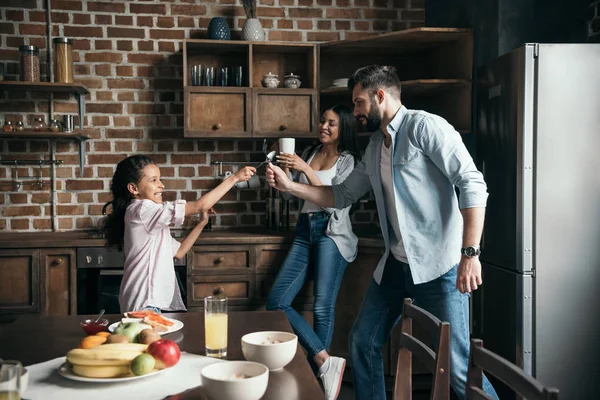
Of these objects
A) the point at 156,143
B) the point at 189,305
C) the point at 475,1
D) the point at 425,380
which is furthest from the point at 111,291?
the point at 475,1

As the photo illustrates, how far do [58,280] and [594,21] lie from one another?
3.17m

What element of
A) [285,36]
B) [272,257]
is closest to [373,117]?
[272,257]

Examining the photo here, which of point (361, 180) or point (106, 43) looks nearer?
point (361, 180)

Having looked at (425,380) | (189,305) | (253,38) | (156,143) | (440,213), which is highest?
(253,38)

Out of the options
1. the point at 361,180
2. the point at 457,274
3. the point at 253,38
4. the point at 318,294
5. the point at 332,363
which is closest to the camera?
the point at 457,274

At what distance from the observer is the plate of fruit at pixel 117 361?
118 cm

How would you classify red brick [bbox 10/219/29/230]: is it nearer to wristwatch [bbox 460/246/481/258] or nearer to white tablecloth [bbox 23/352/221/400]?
white tablecloth [bbox 23/352/221/400]

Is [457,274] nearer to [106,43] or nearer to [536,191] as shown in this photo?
[536,191]

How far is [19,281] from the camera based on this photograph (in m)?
3.14

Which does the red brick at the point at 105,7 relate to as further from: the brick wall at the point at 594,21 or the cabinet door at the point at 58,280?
the brick wall at the point at 594,21

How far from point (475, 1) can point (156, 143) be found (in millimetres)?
2065

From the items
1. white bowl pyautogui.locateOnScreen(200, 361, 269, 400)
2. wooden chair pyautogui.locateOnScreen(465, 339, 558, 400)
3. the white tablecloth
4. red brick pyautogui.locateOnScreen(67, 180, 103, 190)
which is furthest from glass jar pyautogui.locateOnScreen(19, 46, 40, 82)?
wooden chair pyautogui.locateOnScreen(465, 339, 558, 400)

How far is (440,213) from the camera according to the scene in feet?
7.23

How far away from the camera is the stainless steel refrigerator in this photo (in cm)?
267
